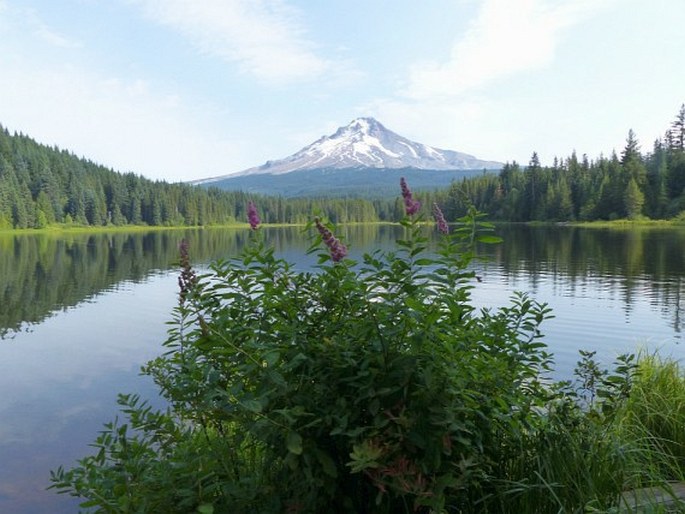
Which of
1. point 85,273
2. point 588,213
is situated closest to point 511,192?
point 588,213

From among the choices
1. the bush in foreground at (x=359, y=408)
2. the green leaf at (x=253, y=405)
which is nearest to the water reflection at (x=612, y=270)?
the bush in foreground at (x=359, y=408)

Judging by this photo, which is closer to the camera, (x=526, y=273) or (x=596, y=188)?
(x=526, y=273)

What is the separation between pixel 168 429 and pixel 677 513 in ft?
15.7

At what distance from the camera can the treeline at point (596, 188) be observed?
121500 millimetres

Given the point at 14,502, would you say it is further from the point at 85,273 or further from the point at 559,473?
the point at 85,273

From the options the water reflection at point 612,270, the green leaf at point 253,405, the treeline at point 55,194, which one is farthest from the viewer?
the treeline at point 55,194

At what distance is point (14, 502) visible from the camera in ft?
32.6

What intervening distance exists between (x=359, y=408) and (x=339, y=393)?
209 mm

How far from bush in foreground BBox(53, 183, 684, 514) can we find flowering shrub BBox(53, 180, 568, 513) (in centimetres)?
2

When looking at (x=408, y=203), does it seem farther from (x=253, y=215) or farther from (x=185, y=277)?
(x=185, y=277)

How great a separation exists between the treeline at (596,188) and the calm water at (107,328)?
63251 mm

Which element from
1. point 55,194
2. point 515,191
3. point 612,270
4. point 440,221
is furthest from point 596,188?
point 55,194

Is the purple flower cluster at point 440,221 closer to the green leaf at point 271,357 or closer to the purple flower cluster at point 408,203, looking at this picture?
the purple flower cluster at point 408,203

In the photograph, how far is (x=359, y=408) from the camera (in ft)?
14.0
